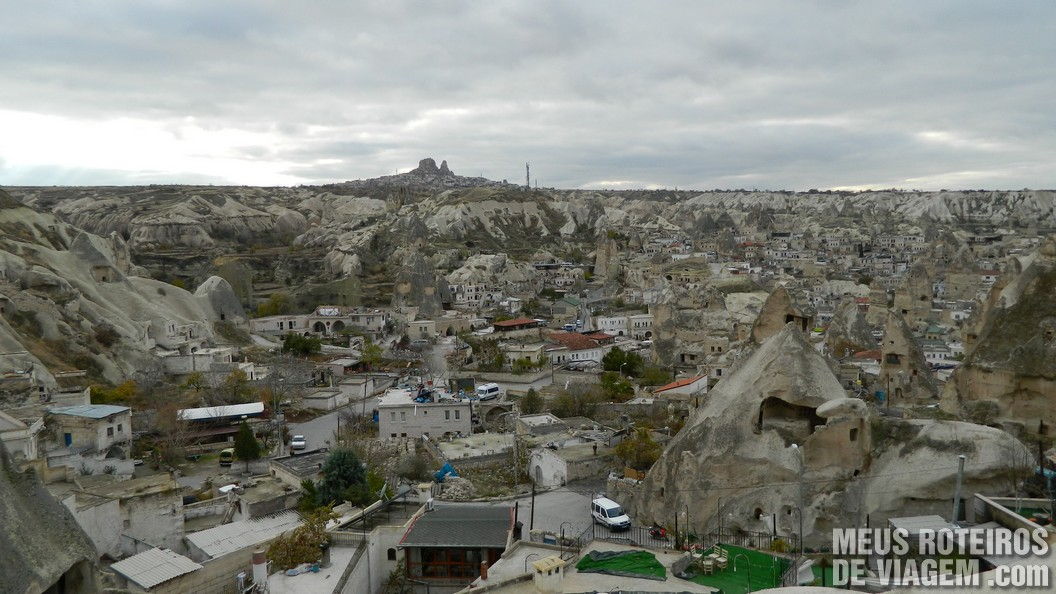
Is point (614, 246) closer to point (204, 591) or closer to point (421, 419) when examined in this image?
point (421, 419)

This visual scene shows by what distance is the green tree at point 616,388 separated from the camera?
27.6 meters

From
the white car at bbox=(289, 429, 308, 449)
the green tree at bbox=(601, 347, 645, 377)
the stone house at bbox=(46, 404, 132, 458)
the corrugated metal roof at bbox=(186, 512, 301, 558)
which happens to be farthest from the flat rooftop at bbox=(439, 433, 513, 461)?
the green tree at bbox=(601, 347, 645, 377)

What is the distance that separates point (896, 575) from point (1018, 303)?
31.8 feet

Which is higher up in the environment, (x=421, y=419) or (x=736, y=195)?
(x=736, y=195)

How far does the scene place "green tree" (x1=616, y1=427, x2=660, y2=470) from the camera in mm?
17906

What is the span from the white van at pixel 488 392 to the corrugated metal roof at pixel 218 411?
7289 mm

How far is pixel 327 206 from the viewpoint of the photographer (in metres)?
121

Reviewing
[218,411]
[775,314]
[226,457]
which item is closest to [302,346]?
[218,411]

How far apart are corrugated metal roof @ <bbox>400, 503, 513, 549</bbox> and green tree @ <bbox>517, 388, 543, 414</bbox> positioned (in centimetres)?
1128

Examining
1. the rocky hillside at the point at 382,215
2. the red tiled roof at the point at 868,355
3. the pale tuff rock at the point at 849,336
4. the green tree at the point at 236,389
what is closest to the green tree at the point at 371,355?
A: the green tree at the point at 236,389

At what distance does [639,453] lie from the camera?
18031mm

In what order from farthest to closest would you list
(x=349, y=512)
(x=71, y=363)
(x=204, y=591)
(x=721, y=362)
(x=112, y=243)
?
(x=112, y=243) < (x=71, y=363) < (x=721, y=362) < (x=349, y=512) < (x=204, y=591)

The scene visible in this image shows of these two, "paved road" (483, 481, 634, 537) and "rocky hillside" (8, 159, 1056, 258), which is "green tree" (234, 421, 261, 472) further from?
"rocky hillside" (8, 159, 1056, 258)

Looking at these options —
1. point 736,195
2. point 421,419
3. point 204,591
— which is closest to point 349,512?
point 204,591
